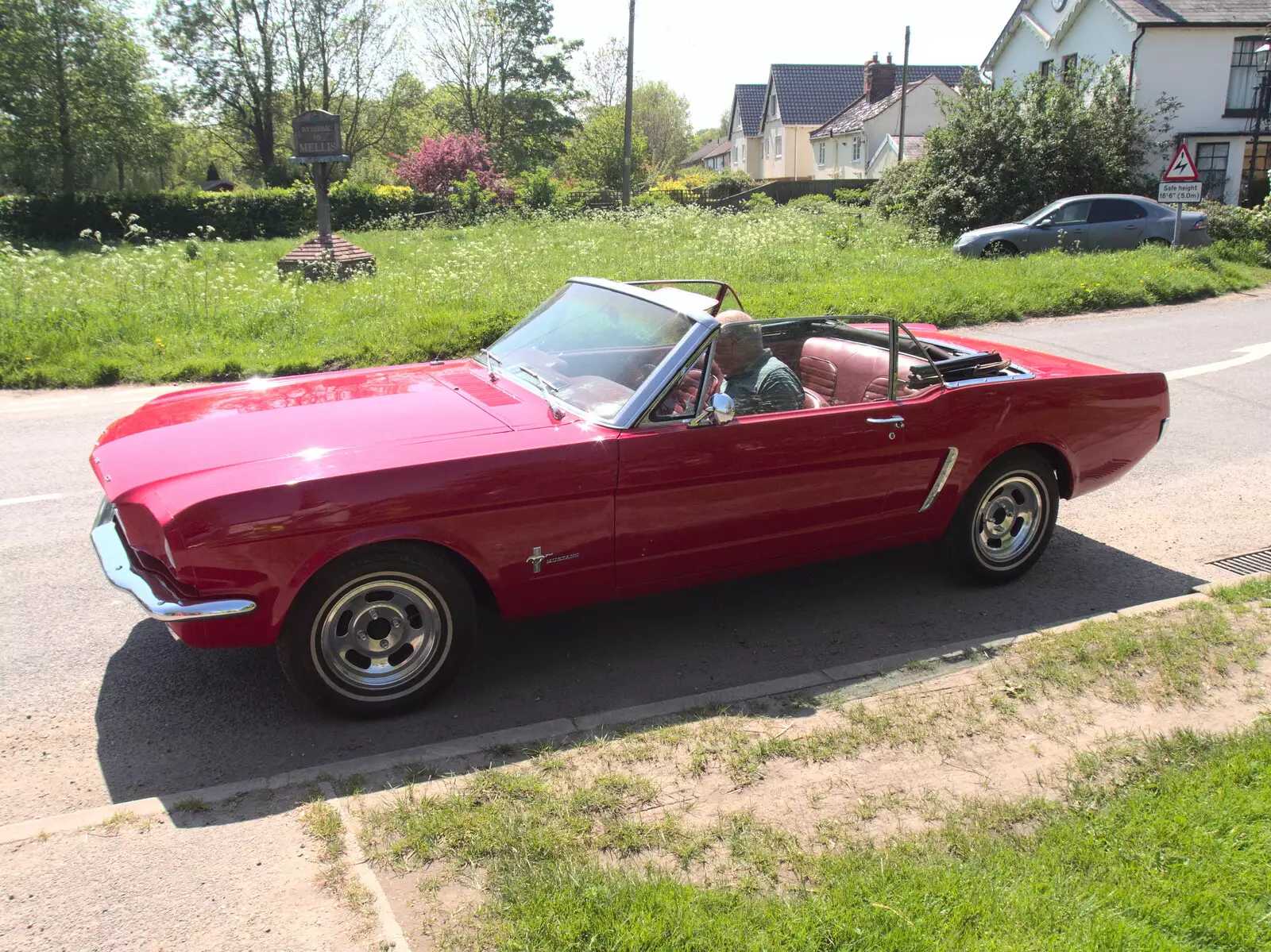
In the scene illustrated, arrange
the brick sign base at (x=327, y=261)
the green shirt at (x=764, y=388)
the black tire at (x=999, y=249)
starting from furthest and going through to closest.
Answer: the black tire at (x=999, y=249)
the brick sign base at (x=327, y=261)
the green shirt at (x=764, y=388)

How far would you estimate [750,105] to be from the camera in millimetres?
68500

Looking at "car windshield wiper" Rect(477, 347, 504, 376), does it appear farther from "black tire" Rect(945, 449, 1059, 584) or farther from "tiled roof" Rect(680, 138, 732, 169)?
"tiled roof" Rect(680, 138, 732, 169)

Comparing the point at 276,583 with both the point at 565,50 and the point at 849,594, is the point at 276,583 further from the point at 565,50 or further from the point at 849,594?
the point at 565,50

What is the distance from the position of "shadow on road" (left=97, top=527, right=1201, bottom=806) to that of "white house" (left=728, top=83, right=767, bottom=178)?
64239mm

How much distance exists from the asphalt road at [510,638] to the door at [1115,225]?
43.0 ft

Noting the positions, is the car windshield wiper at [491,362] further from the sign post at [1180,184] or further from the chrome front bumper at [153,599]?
the sign post at [1180,184]

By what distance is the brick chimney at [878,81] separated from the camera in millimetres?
51969

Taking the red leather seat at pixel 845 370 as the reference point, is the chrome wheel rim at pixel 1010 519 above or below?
below

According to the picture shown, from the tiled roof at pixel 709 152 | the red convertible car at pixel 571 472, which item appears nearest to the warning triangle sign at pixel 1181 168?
the red convertible car at pixel 571 472

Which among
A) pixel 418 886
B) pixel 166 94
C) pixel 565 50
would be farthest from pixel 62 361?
pixel 565 50

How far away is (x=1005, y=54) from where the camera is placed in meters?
33.8

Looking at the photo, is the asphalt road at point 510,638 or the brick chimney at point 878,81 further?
the brick chimney at point 878,81

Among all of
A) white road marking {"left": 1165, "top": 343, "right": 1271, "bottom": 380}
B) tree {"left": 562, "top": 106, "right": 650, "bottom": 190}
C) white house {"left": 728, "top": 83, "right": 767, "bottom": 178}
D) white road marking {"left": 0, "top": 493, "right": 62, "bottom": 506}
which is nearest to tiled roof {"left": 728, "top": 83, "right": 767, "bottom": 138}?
white house {"left": 728, "top": 83, "right": 767, "bottom": 178}

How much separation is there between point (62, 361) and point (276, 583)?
924 cm
